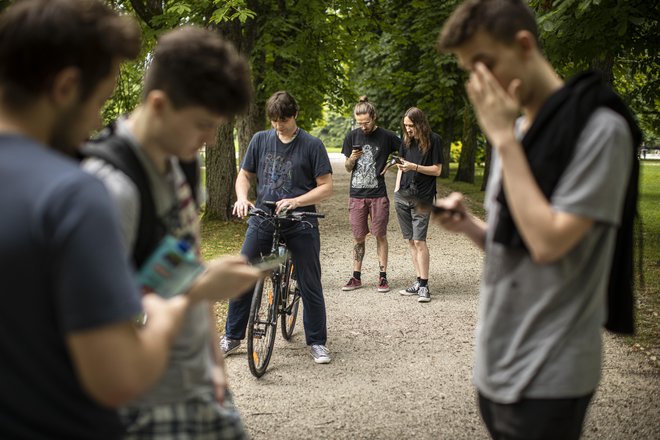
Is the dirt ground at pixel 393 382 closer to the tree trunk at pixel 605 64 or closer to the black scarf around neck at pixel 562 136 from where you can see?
the black scarf around neck at pixel 562 136

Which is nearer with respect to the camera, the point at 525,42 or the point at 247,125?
the point at 525,42

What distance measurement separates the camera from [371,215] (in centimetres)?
946

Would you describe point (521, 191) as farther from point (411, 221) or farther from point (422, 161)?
point (411, 221)

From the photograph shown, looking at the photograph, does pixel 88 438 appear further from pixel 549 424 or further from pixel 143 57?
pixel 143 57

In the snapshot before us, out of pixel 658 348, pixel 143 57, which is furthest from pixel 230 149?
pixel 658 348

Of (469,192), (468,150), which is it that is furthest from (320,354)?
(468,150)

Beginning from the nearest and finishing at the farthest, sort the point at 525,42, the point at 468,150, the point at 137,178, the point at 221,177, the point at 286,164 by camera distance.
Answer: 1. the point at 137,178
2. the point at 525,42
3. the point at 286,164
4. the point at 221,177
5. the point at 468,150

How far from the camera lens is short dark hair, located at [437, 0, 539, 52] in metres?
2.19

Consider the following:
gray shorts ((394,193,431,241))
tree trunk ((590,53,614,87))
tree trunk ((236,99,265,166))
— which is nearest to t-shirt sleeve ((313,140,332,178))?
gray shorts ((394,193,431,241))

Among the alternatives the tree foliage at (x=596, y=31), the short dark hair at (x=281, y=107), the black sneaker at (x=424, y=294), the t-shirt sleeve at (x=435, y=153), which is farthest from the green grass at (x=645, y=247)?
the tree foliage at (x=596, y=31)

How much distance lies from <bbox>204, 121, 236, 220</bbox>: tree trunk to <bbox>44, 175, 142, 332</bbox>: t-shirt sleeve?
1459cm

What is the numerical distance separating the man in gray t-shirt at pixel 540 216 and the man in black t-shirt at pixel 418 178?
6.47 m

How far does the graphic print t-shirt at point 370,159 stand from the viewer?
368 inches

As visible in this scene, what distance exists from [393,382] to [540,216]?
4.09 m
